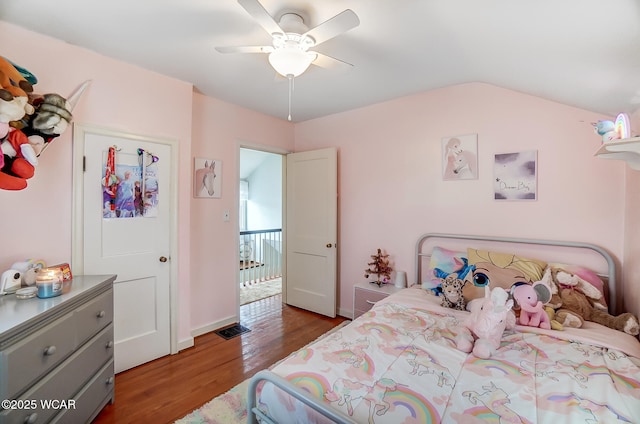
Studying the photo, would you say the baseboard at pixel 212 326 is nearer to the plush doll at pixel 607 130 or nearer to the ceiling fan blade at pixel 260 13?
the ceiling fan blade at pixel 260 13

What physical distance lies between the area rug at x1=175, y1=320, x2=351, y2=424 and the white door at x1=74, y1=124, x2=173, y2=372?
87 centimetres

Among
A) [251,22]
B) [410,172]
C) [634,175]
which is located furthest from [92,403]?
[634,175]

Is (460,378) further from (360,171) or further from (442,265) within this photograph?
(360,171)

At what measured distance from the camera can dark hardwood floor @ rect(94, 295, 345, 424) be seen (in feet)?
6.14

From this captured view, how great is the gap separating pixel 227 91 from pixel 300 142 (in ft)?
4.31

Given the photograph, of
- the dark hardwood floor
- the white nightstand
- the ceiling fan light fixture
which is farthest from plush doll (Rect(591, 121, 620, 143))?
the dark hardwood floor

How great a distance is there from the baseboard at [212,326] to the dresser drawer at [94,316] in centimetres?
110

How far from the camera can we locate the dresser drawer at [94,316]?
1.62 m

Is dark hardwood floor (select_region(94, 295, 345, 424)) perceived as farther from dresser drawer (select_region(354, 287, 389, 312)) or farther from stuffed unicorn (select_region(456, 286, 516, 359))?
stuffed unicorn (select_region(456, 286, 516, 359))

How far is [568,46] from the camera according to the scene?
1.49 meters

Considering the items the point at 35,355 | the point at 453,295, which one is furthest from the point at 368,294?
the point at 35,355

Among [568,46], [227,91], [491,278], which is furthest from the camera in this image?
[227,91]

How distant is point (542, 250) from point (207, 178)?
316 centimetres

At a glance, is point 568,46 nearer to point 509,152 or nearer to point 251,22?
point 509,152
